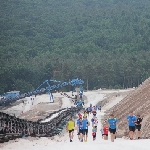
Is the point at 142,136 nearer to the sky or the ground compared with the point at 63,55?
nearer to the ground

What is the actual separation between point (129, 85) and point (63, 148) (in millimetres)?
103824

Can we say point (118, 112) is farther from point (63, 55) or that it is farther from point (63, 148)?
point (63, 55)

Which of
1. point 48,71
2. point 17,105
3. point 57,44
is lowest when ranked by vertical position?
point 17,105

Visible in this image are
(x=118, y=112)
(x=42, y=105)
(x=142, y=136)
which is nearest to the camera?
(x=142, y=136)

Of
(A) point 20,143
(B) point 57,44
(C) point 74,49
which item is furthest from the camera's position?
(B) point 57,44

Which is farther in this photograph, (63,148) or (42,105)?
(42,105)

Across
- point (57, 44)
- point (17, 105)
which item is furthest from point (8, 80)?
point (57, 44)

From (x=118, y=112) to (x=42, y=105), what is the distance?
48760 millimetres

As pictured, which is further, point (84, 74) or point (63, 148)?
point (84, 74)

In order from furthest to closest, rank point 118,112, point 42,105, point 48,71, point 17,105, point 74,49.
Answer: point 74,49 → point 48,71 → point 17,105 → point 42,105 → point 118,112

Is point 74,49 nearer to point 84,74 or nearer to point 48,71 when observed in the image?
point 48,71

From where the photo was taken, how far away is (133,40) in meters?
190

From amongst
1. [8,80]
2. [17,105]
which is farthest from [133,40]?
[17,105]

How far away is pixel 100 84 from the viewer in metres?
118
